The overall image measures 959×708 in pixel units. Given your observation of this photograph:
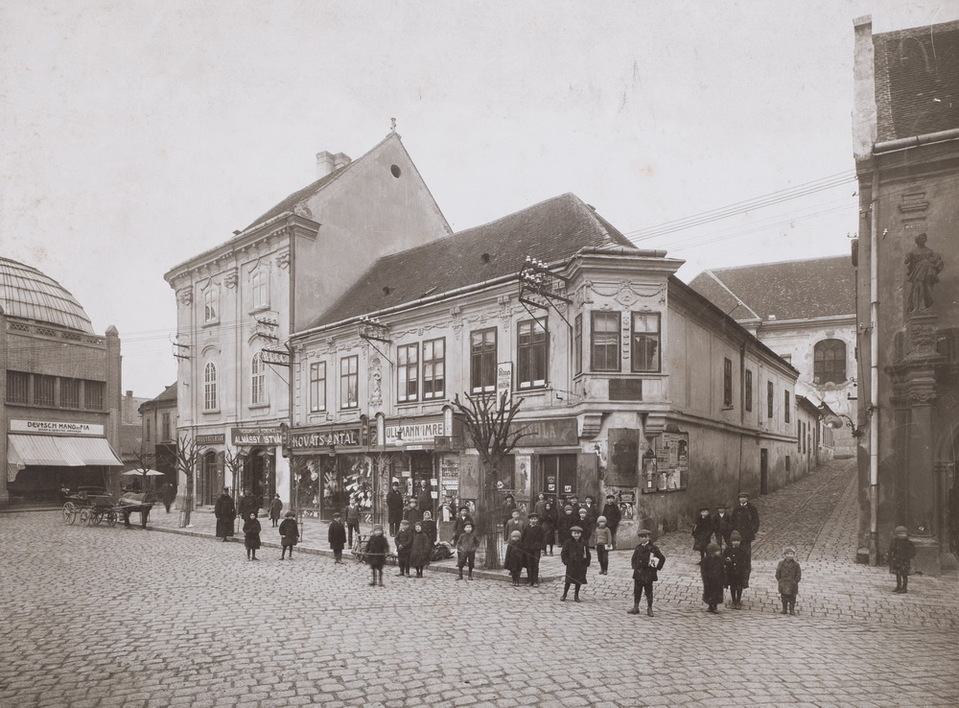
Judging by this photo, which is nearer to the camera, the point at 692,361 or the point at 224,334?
the point at 692,361

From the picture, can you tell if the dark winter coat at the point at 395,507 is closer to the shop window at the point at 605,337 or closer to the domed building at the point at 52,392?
the shop window at the point at 605,337

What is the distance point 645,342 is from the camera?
18.5 meters

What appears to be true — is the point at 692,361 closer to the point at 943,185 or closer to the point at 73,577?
the point at 943,185

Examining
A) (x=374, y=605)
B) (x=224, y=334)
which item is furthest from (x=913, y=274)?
(x=224, y=334)

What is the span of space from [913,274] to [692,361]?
292 inches

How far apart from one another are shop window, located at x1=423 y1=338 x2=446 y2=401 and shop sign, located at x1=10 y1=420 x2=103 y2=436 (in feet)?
71.4

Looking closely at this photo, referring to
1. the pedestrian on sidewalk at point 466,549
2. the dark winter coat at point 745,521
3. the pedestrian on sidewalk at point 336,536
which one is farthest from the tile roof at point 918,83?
the pedestrian on sidewalk at point 336,536

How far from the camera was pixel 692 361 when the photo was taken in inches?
823

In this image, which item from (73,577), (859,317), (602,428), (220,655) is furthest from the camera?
(602,428)

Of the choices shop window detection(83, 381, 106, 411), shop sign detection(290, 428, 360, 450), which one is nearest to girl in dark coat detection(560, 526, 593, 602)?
shop sign detection(290, 428, 360, 450)

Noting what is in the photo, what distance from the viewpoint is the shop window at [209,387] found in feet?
113

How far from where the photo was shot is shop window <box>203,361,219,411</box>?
3434 centimetres

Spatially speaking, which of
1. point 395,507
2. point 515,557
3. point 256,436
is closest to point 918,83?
point 515,557

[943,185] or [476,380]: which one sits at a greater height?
[943,185]
